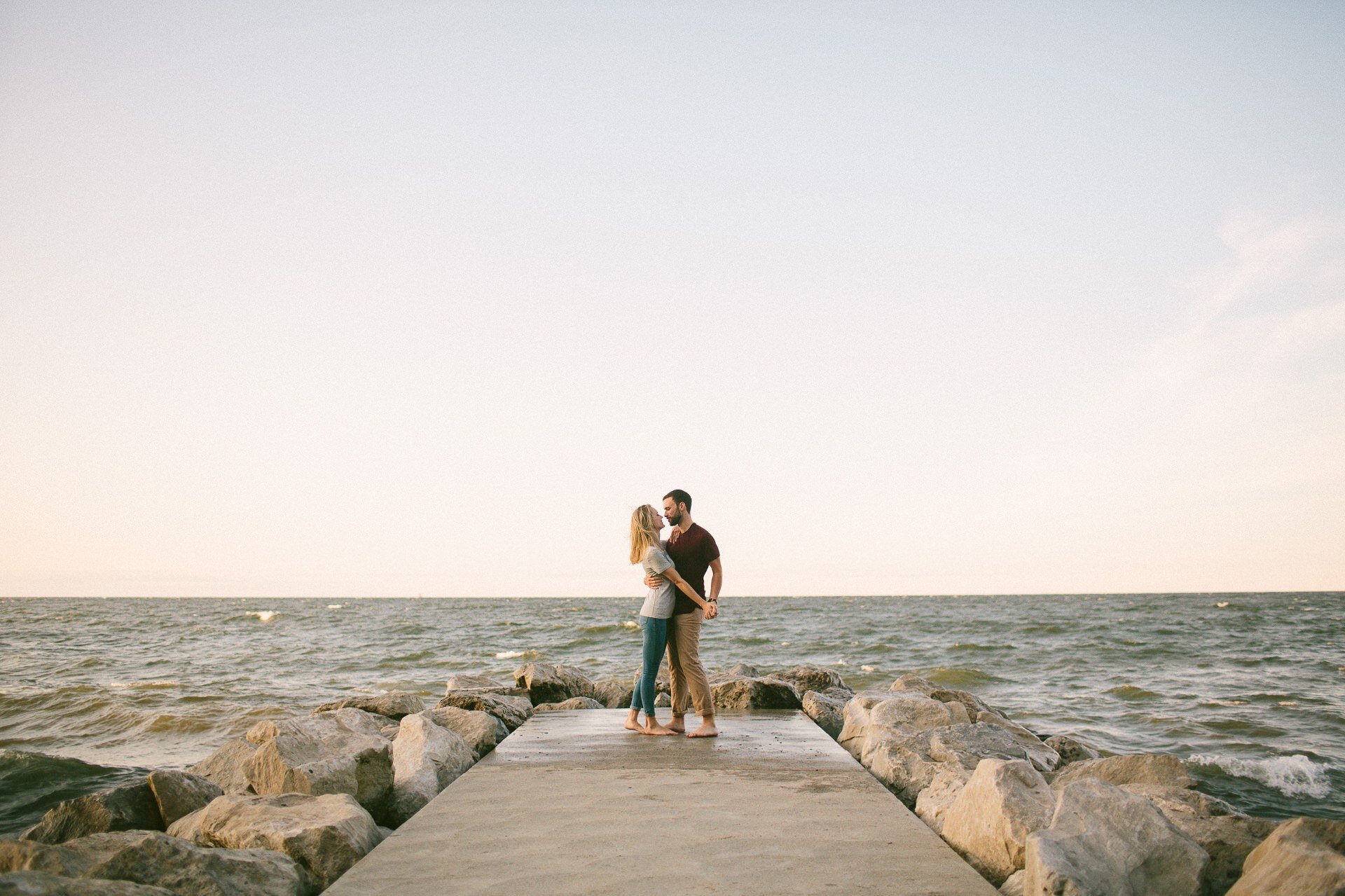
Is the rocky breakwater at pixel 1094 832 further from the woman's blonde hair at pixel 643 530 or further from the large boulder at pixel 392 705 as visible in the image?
the large boulder at pixel 392 705

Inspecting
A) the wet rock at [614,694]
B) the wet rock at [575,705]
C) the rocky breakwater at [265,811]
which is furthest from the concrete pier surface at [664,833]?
the wet rock at [614,694]

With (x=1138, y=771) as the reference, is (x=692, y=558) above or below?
above

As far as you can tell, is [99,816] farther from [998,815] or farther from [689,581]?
[998,815]

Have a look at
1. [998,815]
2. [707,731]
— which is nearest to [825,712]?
[707,731]

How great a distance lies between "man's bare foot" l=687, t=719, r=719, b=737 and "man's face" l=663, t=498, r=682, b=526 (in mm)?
1895

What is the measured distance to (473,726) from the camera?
25.6 feet

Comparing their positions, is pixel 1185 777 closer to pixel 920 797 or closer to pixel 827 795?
pixel 920 797

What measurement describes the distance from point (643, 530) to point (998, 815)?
3689mm

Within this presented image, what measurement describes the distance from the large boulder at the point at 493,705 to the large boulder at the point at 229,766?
2110 mm

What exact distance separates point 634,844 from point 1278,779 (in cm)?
947

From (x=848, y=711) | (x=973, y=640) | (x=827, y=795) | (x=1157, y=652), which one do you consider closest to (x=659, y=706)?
(x=848, y=711)

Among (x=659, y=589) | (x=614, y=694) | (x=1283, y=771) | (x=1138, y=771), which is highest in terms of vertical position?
(x=659, y=589)

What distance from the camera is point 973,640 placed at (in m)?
30.6

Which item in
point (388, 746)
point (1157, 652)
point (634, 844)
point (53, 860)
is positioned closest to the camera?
point (53, 860)
